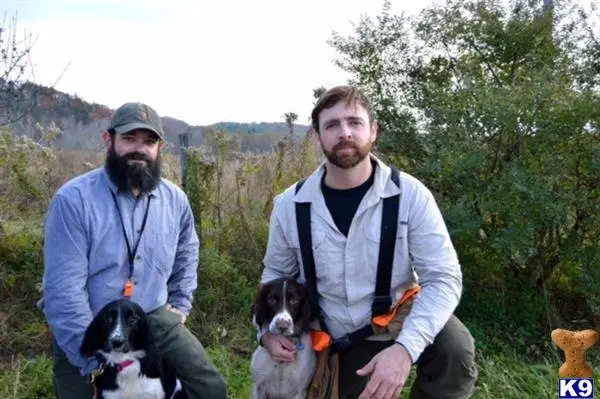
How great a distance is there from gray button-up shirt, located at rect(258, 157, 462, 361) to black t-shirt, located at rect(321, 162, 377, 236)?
46 millimetres

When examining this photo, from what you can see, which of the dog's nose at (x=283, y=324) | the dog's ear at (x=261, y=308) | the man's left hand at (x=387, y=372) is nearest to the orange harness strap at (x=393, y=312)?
the man's left hand at (x=387, y=372)

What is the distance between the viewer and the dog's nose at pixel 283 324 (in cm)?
379

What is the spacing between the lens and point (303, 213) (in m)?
3.95

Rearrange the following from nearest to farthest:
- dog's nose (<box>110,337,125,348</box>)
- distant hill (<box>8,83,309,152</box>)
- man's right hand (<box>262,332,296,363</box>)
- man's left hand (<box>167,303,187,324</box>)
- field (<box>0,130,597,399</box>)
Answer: dog's nose (<box>110,337,125,348</box>), man's right hand (<box>262,332,296,363</box>), man's left hand (<box>167,303,187,324</box>), field (<box>0,130,597,399</box>), distant hill (<box>8,83,309,152</box>)

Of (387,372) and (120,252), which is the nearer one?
(387,372)

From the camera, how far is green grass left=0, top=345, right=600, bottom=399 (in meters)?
4.91

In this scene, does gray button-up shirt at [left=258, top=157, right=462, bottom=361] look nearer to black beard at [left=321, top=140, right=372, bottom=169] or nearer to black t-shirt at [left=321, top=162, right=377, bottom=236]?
black t-shirt at [left=321, top=162, right=377, bottom=236]

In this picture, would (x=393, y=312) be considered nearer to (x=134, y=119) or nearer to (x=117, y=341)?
(x=117, y=341)

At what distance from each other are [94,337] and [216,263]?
10.5 ft

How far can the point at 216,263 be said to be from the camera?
6793 millimetres

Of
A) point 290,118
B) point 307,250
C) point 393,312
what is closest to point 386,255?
point 393,312

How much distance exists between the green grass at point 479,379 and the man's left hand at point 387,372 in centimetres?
168

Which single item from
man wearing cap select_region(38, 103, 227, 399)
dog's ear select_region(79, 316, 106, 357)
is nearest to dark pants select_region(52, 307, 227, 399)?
man wearing cap select_region(38, 103, 227, 399)

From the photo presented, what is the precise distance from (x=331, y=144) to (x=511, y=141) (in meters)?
2.82
